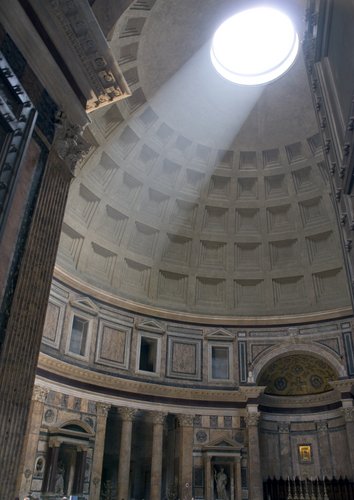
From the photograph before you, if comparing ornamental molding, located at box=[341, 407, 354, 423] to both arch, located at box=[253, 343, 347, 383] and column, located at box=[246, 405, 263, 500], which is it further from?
column, located at box=[246, 405, 263, 500]

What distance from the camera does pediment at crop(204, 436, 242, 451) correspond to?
22.2 metres

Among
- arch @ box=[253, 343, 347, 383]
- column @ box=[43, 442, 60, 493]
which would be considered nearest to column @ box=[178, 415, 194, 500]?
arch @ box=[253, 343, 347, 383]

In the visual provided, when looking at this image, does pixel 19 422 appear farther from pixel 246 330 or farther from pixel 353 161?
pixel 246 330

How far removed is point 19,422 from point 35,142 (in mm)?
4735

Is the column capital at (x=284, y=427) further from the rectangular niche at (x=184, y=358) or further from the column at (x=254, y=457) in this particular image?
the rectangular niche at (x=184, y=358)

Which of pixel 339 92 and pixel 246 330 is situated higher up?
pixel 246 330

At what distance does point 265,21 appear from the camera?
81.2 feet

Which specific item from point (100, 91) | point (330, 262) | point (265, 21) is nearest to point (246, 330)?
point (330, 262)

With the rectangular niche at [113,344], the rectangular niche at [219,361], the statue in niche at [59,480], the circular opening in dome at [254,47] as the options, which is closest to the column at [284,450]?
the rectangular niche at [219,361]

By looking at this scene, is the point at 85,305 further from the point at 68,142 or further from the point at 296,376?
the point at 68,142

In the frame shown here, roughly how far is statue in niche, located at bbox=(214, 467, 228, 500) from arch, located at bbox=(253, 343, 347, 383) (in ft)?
15.8

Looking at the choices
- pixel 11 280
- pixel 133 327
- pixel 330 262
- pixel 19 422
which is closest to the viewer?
pixel 19 422

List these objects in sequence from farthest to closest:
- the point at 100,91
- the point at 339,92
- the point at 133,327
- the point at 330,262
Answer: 1. the point at 330,262
2. the point at 133,327
3. the point at 100,91
4. the point at 339,92

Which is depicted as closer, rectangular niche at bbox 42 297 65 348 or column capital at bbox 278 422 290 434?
rectangular niche at bbox 42 297 65 348
